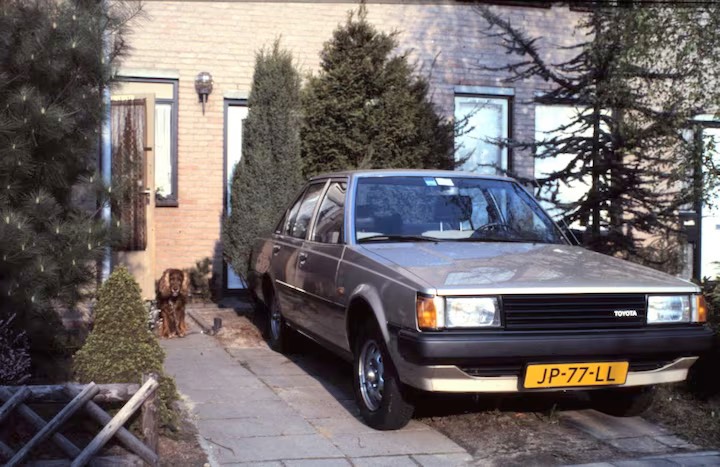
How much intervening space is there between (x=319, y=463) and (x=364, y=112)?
5.42 m

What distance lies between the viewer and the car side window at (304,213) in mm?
7125

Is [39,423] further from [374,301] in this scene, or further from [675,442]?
[675,442]

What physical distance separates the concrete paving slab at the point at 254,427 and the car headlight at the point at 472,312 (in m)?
1.30

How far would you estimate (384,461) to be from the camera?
4.72 metres

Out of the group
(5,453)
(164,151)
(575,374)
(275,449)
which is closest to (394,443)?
(275,449)

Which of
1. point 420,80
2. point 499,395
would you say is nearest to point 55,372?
point 499,395

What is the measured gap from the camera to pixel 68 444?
441 centimetres

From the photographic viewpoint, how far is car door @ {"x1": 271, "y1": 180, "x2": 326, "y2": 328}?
6.96m

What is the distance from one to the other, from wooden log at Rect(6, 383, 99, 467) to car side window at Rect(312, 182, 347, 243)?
2212 millimetres

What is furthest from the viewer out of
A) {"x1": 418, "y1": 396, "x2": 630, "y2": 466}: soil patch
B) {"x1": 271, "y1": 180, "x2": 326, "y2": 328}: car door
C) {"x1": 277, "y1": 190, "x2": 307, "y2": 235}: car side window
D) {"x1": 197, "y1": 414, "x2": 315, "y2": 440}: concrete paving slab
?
{"x1": 277, "y1": 190, "x2": 307, "y2": 235}: car side window

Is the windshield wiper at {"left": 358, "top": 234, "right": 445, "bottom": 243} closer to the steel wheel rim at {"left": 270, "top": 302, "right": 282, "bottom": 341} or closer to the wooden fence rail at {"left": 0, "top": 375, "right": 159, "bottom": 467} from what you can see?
the wooden fence rail at {"left": 0, "top": 375, "right": 159, "bottom": 467}

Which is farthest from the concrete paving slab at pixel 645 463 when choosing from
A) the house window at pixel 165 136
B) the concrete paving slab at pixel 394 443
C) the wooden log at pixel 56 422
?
the house window at pixel 165 136

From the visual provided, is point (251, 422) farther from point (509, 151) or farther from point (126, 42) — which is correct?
point (509, 151)

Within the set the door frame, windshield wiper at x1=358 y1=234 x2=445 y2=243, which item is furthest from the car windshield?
the door frame
